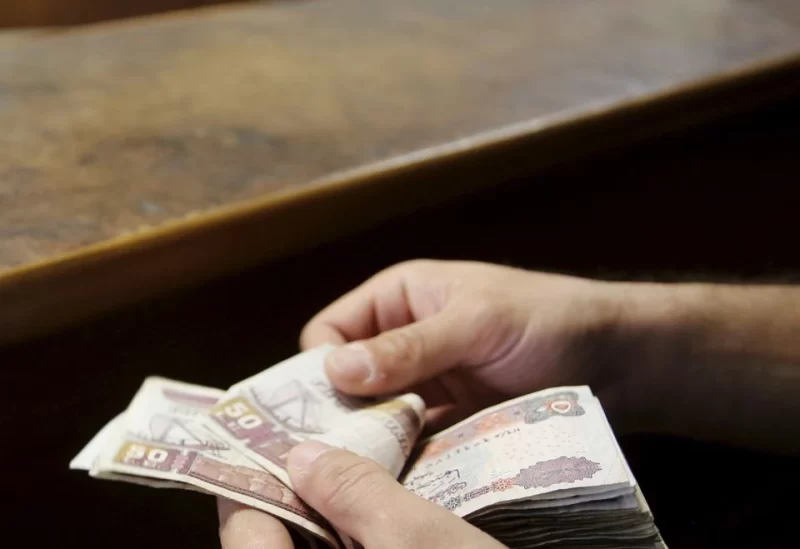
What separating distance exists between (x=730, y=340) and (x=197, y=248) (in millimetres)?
524

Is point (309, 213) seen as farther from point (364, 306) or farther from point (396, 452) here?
point (396, 452)

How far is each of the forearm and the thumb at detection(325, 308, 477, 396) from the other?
18cm

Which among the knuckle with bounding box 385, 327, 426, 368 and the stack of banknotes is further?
the knuckle with bounding box 385, 327, 426, 368

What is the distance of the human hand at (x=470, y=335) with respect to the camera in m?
0.66

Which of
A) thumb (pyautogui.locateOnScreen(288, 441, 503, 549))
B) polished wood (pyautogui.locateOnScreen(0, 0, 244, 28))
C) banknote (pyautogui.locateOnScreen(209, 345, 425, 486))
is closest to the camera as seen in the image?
thumb (pyautogui.locateOnScreen(288, 441, 503, 549))

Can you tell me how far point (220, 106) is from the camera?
94 cm

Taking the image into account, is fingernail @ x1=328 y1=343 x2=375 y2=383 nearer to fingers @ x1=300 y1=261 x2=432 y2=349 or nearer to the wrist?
fingers @ x1=300 y1=261 x2=432 y2=349

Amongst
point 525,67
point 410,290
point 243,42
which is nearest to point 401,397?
point 410,290

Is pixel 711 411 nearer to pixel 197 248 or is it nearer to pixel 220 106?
pixel 197 248

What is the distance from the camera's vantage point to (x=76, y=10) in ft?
5.37

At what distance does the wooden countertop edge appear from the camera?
25.0 inches

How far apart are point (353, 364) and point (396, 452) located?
8 cm

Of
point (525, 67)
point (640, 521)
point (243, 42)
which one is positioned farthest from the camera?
point (243, 42)

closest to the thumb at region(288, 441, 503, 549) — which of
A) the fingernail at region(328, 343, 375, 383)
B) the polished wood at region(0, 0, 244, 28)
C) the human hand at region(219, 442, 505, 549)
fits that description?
the human hand at region(219, 442, 505, 549)
